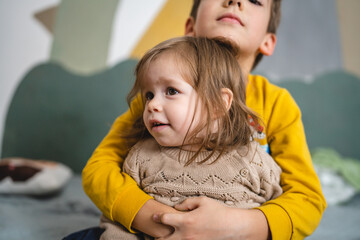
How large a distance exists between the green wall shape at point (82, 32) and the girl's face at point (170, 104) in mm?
1404

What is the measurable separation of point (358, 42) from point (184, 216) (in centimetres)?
193

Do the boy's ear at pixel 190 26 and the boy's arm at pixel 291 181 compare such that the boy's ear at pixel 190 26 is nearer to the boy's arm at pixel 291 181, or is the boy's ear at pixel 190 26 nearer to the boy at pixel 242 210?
the boy at pixel 242 210

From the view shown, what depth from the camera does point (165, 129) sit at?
2.25ft

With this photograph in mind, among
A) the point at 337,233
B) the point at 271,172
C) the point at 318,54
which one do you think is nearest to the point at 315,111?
the point at 318,54

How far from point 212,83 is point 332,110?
1593mm

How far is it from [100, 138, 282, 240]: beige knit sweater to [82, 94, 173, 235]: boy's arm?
0.03 metres

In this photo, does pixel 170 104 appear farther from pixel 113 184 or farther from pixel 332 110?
pixel 332 110

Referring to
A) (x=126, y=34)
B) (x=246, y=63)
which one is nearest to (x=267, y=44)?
(x=246, y=63)

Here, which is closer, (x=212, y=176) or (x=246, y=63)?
(x=212, y=176)

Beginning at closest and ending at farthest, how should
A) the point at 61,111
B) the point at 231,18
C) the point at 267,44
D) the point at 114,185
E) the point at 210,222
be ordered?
the point at 210,222, the point at 114,185, the point at 231,18, the point at 267,44, the point at 61,111

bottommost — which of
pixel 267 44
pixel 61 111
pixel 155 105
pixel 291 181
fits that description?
pixel 61 111

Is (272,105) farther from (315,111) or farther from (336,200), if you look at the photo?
(315,111)

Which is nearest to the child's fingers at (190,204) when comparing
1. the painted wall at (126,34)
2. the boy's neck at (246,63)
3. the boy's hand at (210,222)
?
the boy's hand at (210,222)

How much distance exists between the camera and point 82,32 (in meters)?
1.99
